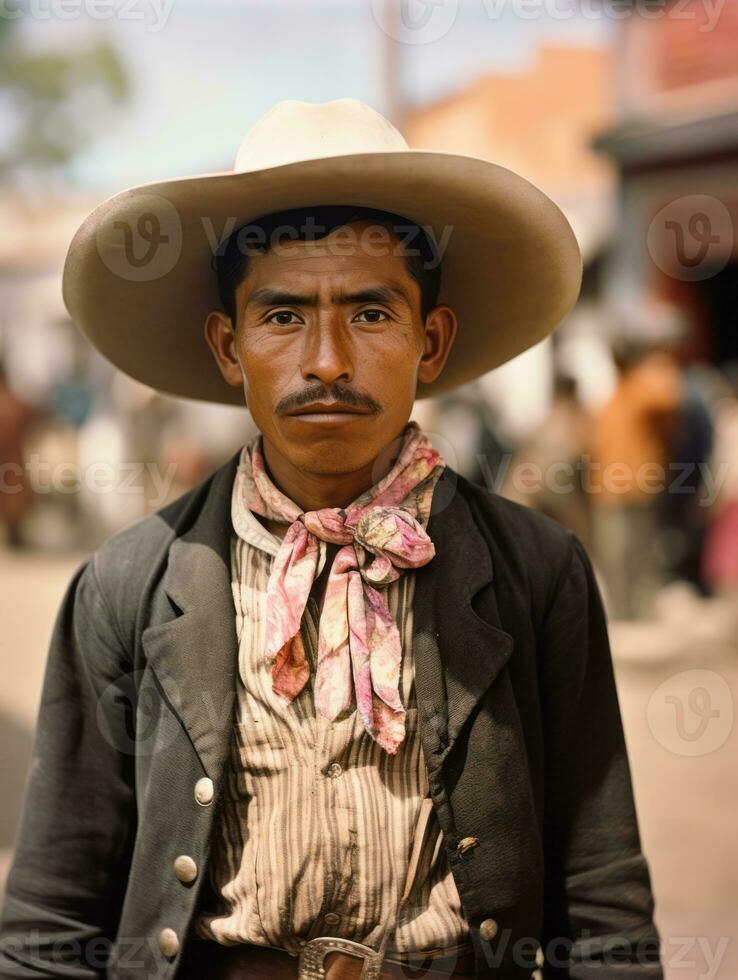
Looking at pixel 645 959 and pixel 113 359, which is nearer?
pixel 645 959

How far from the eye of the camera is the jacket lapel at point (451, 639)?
1.61 metres

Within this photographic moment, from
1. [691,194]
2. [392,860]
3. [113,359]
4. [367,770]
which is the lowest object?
[392,860]

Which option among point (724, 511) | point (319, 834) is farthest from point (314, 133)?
point (724, 511)

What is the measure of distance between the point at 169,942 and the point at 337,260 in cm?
109

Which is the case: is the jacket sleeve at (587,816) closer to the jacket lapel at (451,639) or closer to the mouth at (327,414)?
the jacket lapel at (451,639)

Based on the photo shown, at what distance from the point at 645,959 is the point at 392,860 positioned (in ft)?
1.72

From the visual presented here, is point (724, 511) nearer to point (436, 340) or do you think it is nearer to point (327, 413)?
point (436, 340)

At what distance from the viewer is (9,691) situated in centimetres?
596

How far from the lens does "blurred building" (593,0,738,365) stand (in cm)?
1057

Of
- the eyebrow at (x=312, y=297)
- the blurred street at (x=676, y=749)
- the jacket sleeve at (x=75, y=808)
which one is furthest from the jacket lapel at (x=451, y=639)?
the blurred street at (x=676, y=749)

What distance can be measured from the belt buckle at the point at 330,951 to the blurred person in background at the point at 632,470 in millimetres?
5652

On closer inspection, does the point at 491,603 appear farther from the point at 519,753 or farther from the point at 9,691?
the point at 9,691

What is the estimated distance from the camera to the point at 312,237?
5.44 ft

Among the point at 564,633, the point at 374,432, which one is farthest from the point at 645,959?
the point at 374,432
